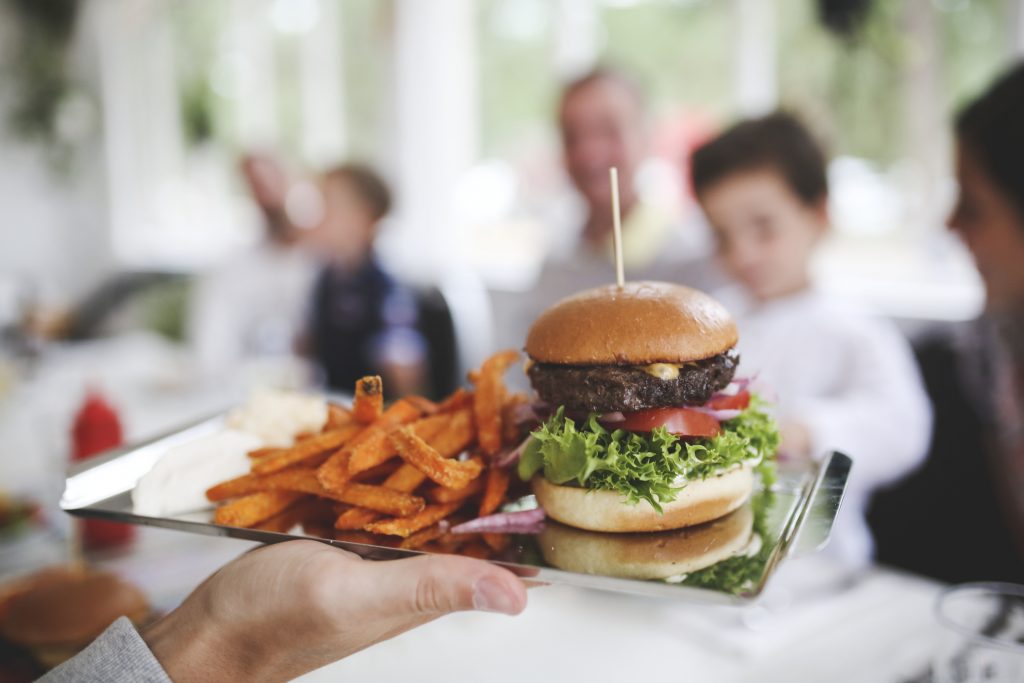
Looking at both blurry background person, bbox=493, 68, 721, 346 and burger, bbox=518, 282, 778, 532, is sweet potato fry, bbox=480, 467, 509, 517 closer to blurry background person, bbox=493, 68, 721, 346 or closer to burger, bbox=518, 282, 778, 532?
burger, bbox=518, 282, 778, 532

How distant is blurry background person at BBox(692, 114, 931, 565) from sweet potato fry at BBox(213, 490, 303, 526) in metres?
1.71

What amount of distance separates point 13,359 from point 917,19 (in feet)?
19.1

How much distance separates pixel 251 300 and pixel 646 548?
5.04 metres

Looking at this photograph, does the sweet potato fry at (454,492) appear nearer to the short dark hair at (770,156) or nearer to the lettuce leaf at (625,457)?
the lettuce leaf at (625,457)

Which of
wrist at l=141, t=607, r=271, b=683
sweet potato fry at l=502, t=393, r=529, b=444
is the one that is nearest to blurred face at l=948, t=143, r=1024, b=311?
sweet potato fry at l=502, t=393, r=529, b=444

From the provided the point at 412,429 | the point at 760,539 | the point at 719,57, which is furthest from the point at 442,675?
the point at 719,57

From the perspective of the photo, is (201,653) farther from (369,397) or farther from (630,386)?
(630,386)

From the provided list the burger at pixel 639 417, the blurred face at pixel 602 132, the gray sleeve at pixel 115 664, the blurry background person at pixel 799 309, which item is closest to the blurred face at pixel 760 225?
the blurry background person at pixel 799 309

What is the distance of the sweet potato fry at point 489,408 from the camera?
1528mm

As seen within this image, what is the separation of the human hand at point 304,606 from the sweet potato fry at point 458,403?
422 mm

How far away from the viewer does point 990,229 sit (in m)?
2.53

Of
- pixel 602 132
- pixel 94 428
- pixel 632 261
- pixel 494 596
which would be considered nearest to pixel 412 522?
pixel 494 596

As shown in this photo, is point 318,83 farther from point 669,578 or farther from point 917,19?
point 669,578

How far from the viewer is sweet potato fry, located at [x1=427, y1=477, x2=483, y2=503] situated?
142 centimetres
